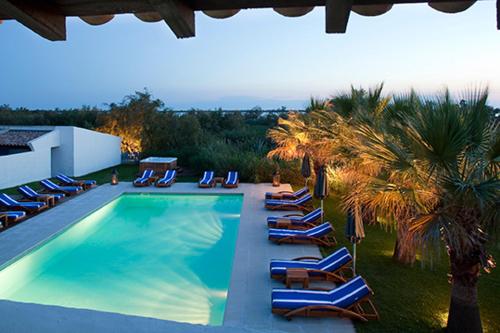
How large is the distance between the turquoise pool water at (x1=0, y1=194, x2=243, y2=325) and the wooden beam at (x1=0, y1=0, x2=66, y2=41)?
509 cm

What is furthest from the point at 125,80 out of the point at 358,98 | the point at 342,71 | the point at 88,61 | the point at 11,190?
→ the point at 358,98

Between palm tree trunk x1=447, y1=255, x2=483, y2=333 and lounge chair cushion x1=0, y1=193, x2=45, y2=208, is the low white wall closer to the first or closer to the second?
lounge chair cushion x1=0, y1=193, x2=45, y2=208

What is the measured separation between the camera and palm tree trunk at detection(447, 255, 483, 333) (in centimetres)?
467

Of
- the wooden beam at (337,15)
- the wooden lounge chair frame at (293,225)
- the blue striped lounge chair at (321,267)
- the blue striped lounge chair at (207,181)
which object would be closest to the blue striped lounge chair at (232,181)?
the blue striped lounge chair at (207,181)

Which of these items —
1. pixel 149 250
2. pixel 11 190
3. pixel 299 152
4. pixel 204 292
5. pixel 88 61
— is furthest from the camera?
pixel 88 61

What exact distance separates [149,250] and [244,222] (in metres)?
2.89

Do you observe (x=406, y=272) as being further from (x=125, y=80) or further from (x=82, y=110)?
(x=125, y=80)

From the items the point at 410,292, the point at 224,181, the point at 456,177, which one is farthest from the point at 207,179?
the point at 456,177

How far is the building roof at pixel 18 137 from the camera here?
1734 cm

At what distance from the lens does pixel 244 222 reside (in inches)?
438

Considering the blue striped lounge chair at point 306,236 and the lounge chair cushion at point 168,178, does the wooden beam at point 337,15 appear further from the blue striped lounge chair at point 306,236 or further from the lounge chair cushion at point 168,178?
the lounge chair cushion at point 168,178

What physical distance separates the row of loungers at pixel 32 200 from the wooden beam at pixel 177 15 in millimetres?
10520

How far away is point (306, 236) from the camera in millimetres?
8930

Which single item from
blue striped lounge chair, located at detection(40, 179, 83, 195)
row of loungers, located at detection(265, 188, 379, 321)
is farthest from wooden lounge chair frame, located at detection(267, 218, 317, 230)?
blue striped lounge chair, located at detection(40, 179, 83, 195)
